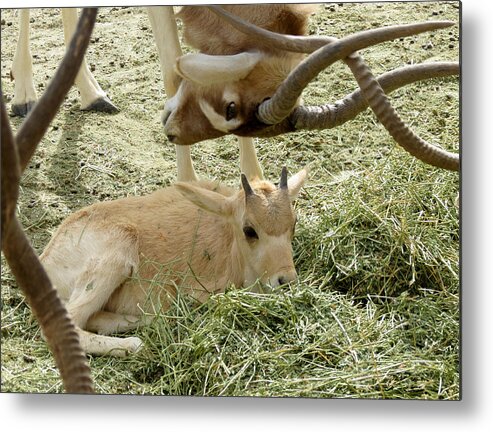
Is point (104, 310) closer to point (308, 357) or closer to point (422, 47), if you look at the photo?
point (308, 357)

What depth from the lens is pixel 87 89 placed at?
4.62 meters

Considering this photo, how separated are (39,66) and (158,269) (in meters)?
1.07

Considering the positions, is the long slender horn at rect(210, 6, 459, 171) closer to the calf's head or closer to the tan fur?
the tan fur

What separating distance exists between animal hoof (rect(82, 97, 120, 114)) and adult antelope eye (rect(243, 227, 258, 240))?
2.83ft

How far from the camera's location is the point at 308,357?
393cm

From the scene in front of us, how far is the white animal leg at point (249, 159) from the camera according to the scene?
470 cm

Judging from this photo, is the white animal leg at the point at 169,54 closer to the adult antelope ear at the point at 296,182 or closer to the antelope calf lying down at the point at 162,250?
the antelope calf lying down at the point at 162,250

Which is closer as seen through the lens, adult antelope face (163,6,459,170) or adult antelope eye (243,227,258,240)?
adult antelope face (163,6,459,170)

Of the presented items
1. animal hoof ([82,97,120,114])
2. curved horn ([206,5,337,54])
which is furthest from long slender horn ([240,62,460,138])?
animal hoof ([82,97,120,114])

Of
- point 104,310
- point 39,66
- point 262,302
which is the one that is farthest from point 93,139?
point 262,302

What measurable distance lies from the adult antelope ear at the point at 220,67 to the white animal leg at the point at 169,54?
317 mm

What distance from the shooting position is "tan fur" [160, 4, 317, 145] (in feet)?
13.8

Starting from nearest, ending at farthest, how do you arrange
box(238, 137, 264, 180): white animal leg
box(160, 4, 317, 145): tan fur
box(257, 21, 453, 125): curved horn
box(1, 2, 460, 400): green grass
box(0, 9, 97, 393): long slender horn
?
1. box(0, 9, 97, 393): long slender horn
2. box(257, 21, 453, 125): curved horn
3. box(1, 2, 460, 400): green grass
4. box(160, 4, 317, 145): tan fur
5. box(238, 137, 264, 180): white animal leg

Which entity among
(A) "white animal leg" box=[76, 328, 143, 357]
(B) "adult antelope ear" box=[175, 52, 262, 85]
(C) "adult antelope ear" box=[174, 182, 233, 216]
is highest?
(B) "adult antelope ear" box=[175, 52, 262, 85]
